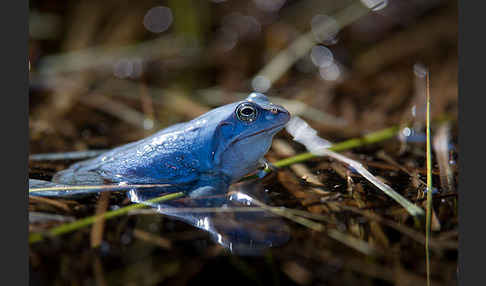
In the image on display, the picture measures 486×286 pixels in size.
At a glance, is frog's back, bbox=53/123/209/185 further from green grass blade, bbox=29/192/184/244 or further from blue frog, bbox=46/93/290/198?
green grass blade, bbox=29/192/184/244

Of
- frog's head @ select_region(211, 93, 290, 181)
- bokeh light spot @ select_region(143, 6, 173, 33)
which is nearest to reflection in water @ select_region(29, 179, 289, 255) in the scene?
frog's head @ select_region(211, 93, 290, 181)

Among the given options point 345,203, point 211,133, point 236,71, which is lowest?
point 345,203

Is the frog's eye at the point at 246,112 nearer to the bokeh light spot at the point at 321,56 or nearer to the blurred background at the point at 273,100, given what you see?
the blurred background at the point at 273,100

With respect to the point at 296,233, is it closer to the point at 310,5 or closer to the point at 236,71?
the point at 236,71

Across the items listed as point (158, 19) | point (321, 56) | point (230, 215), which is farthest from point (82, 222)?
point (158, 19)

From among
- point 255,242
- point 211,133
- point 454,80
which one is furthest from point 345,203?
point 454,80

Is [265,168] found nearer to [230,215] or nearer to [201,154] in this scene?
[201,154]

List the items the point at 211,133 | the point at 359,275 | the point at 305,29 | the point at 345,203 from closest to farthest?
the point at 359,275 → the point at 345,203 → the point at 211,133 → the point at 305,29
